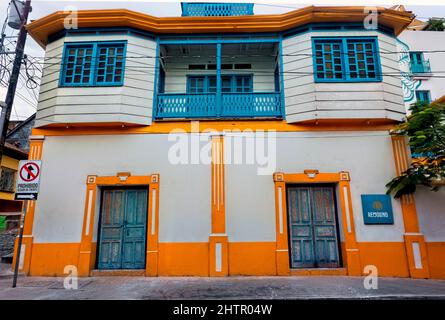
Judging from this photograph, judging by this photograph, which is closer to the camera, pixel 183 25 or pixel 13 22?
pixel 13 22

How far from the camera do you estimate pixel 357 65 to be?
8312mm

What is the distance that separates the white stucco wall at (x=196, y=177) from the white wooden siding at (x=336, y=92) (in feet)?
2.04

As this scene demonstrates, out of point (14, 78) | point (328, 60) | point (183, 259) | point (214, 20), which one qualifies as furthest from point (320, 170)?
point (14, 78)

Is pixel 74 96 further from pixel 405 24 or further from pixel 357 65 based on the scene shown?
pixel 405 24

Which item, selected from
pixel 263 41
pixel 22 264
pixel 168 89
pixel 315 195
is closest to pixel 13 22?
pixel 168 89

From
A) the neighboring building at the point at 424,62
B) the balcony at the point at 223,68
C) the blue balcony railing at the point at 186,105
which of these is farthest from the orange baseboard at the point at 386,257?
the neighboring building at the point at 424,62

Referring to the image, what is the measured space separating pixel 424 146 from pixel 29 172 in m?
9.95

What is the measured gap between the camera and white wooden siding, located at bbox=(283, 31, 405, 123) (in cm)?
798

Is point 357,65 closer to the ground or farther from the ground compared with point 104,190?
farther from the ground

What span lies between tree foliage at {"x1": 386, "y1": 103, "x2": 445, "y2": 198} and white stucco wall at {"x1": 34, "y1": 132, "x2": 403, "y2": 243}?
457 mm

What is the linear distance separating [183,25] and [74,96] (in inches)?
158

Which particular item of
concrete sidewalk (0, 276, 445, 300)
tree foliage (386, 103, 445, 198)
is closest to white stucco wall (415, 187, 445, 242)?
tree foliage (386, 103, 445, 198)

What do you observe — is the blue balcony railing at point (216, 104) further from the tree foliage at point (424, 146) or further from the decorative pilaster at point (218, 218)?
the tree foliage at point (424, 146)
